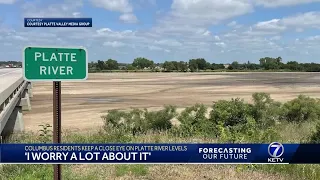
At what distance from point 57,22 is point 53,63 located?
1.54 feet

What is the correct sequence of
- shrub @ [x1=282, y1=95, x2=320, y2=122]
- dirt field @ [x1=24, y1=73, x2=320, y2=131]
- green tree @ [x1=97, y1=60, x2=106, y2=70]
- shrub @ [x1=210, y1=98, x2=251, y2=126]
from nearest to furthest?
shrub @ [x1=210, y1=98, x2=251, y2=126], shrub @ [x1=282, y1=95, x2=320, y2=122], dirt field @ [x1=24, y1=73, x2=320, y2=131], green tree @ [x1=97, y1=60, x2=106, y2=70]

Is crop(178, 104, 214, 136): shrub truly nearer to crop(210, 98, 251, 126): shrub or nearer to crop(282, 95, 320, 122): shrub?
crop(210, 98, 251, 126): shrub

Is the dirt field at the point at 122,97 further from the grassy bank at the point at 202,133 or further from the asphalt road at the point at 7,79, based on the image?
the grassy bank at the point at 202,133

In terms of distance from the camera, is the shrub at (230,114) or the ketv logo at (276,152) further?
the shrub at (230,114)

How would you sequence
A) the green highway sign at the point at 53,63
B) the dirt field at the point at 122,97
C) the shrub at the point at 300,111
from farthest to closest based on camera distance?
the dirt field at the point at 122,97 → the shrub at the point at 300,111 → the green highway sign at the point at 53,63

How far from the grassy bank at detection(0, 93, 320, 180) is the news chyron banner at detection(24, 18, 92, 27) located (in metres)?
2.63

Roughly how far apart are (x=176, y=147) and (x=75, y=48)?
1.41 meters

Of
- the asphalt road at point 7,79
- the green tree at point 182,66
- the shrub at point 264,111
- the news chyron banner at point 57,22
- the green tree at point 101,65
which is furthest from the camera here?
the green tree at point 182,66

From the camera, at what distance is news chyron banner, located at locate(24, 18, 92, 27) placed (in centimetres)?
397

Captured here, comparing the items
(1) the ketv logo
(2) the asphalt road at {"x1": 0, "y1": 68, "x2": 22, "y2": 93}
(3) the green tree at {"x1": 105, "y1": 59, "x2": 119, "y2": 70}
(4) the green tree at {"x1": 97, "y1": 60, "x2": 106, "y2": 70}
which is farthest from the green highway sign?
(3) the green tree at {"x1": 105, "y1": 59, "x2": 119, "y2": 70}

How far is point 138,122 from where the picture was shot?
17.1m

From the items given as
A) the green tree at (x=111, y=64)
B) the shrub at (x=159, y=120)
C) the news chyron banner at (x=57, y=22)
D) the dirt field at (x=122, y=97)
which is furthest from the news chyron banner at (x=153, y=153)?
the green tree at (x=111, y=64)

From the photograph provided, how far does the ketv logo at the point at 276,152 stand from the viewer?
14.3 ft

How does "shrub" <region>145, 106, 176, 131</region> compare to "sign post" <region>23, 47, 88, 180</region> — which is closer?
"sign post" <region>23, 47, 88, 180</region>
